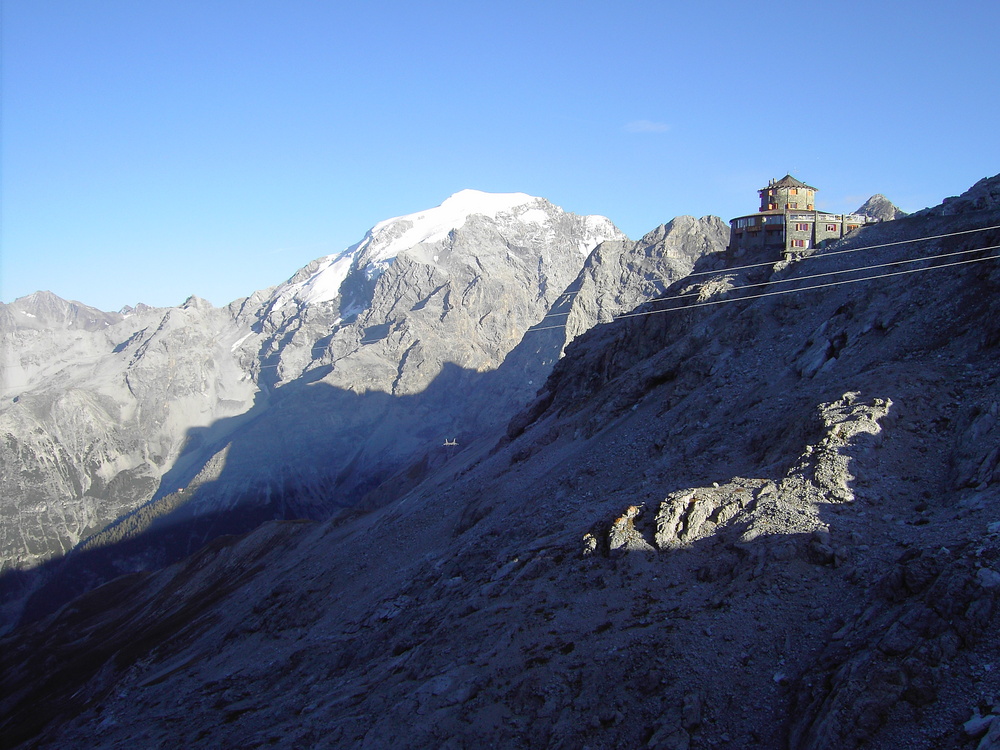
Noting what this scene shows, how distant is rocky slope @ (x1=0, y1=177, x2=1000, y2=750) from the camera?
62.3 ft

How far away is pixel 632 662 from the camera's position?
22594mm

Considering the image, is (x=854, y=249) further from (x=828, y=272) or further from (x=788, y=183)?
(x=788, y=183)

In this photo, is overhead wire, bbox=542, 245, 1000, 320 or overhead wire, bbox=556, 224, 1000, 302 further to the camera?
overhead wire, bbox=556, 224, 1000, 302

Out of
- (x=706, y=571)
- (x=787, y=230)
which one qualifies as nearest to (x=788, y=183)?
(x=787, y=230)

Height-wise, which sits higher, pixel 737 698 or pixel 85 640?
pixel 737 698

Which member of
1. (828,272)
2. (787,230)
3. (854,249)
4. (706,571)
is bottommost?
(706,571)

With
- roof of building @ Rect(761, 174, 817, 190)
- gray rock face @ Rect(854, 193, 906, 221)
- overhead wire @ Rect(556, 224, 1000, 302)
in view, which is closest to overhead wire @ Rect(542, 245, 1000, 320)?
overhead wire @ Rect(556, 224, 1000, 302)

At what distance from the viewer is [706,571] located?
84.4ft

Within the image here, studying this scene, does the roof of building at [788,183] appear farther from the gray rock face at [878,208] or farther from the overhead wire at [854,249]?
the gray rock face at [878,208]

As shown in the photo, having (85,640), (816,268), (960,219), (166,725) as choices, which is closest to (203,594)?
(85,640)

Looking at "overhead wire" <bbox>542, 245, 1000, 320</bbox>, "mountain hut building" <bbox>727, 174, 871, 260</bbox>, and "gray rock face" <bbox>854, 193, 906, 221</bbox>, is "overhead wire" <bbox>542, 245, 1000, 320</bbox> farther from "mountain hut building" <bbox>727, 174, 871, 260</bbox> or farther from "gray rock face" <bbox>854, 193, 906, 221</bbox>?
"gray rock face" <bbox>854, 193, 906, 221</bbox>

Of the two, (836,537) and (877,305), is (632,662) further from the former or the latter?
(877,305)

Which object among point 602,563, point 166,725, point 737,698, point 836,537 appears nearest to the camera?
point 737,698

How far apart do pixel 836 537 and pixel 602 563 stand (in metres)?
8.68
